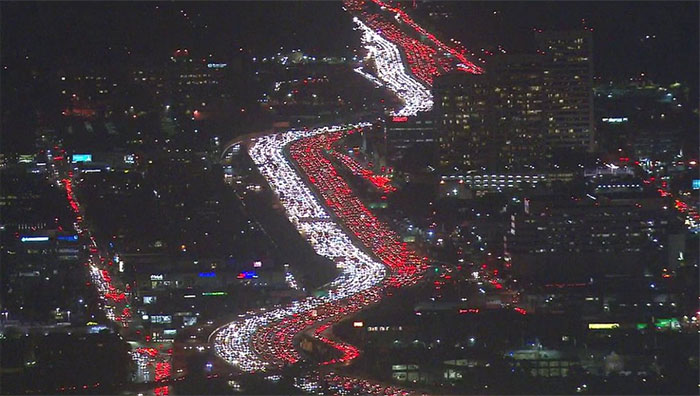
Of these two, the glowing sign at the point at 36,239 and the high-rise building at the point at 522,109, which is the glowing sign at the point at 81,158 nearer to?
the glowing sign at the point at 36,239

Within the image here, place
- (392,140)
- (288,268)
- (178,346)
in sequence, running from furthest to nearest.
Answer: (392,140)
(288,268)
(178,346)

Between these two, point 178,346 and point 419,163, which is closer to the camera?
point 178,346

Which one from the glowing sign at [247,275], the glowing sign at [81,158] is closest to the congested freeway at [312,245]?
the glowing sign at [247,275]

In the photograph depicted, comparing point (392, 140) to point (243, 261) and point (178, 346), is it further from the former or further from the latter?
point (178, 346)

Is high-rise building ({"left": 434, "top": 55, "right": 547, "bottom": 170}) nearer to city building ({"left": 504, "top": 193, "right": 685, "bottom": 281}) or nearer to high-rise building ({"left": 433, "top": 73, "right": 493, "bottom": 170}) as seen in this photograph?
high-rise building ({"left": 433, "top": 73, "right": 493, "bottom": 170})

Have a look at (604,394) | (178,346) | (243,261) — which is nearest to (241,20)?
(243,261)

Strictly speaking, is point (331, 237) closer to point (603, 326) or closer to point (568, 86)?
point (603, 326)

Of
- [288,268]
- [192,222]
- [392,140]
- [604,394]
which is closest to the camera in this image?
[604,394]

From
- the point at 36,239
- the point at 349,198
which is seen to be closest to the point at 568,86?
the point at 349,198
